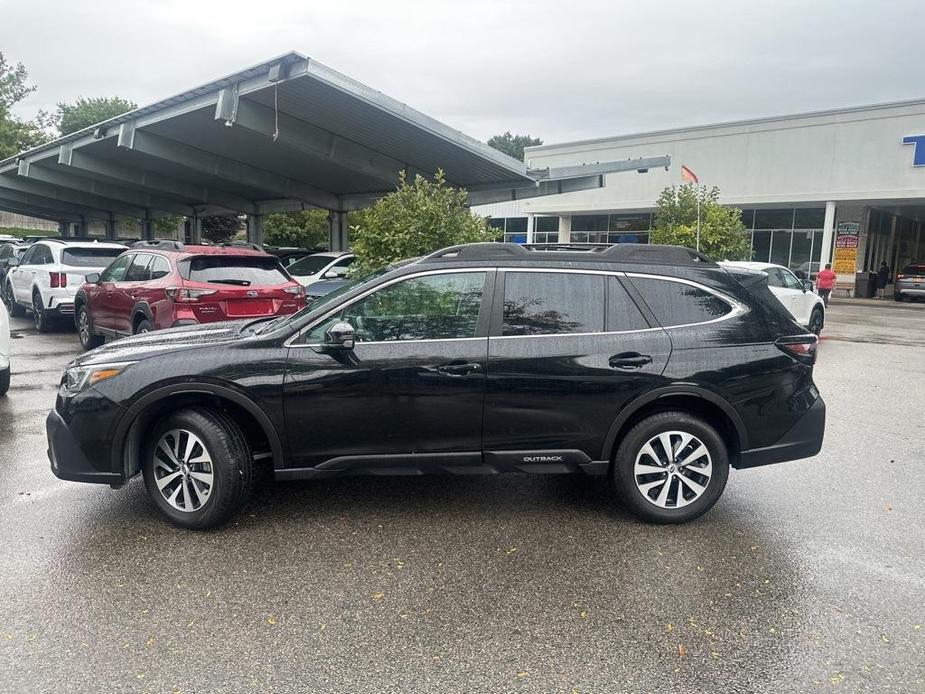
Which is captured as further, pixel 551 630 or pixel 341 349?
pixel 341 349

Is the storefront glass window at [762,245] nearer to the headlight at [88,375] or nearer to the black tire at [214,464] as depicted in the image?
the black tire at [214,464]

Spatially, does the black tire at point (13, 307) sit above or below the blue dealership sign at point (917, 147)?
below

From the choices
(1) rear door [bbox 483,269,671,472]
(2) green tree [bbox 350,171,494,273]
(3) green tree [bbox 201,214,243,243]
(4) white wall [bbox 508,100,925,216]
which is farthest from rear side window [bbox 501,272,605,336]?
(3) green tree [bbox 201,214,243,243]

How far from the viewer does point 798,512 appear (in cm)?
469

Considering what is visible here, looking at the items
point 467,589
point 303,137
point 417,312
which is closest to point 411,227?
point 417,312

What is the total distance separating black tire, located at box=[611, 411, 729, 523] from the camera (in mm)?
4340

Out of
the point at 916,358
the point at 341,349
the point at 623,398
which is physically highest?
the point at 341,349

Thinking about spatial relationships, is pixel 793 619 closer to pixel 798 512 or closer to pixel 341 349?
pixel 798 512

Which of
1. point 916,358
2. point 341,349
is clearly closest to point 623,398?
point 341,349

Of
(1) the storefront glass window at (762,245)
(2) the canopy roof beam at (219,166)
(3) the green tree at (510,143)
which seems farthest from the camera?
(3) the green tree at (510,143)

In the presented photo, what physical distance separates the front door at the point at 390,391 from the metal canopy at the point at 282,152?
9.78 metres

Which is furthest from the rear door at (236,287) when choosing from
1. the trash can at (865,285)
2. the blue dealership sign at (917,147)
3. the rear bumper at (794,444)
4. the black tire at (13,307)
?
the trash can at (865,285)

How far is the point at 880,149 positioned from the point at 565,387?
27612 mm

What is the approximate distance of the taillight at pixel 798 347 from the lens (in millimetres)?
4418
